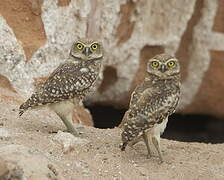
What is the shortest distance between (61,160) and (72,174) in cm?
25

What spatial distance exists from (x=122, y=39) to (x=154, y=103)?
3061mm

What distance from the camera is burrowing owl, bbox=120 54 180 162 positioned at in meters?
5.27

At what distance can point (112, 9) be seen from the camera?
7.78m

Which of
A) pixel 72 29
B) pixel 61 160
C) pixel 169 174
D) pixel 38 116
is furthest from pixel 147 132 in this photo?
pixel 72 29

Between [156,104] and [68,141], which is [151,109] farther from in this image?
[68,141]

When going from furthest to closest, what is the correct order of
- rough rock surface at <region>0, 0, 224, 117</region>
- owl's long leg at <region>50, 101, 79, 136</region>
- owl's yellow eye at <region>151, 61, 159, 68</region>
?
1. rough rock surface at <region>0, 0, 224, 117</region>
2. owl's long leg at <region>50, 101, 79, 136</region>
3. owl's yellow eye at <region>151, 61, 159, 68</region>

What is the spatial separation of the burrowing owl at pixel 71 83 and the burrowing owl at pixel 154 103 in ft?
1.59

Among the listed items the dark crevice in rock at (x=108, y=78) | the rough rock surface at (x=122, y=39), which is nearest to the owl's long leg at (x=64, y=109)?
the rough rock surface at (x=122, y=39)

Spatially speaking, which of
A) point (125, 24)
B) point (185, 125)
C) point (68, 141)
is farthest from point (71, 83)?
point (185, 125)

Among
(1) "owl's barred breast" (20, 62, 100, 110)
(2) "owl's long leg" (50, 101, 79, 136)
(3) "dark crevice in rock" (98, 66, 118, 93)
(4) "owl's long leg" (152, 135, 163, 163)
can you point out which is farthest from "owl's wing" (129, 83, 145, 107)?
(3) "dark crevice in rock" (98, 66, 118, 93)

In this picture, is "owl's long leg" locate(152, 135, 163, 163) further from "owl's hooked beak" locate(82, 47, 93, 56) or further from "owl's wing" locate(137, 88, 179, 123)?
"owl's hooked beak" locate(82, 47, 93, 56)

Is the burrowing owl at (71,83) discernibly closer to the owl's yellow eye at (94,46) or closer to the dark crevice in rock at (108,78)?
the owl's yellow eye at (94,46)

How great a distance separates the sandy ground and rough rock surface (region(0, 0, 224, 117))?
31.9 inches

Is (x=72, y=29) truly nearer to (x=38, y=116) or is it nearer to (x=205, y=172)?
(x=38, y=116)
